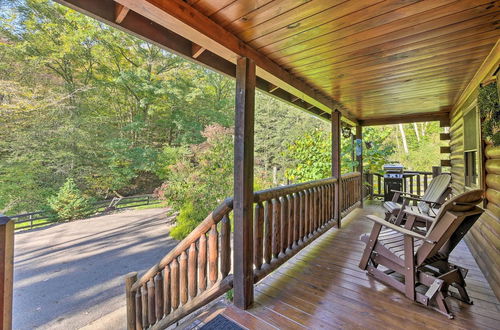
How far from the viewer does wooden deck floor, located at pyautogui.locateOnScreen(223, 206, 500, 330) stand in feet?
5.39

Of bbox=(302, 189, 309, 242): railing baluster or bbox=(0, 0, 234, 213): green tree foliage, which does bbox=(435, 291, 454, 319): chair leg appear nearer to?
bbox=(302, 189, 309, 242): railing baluster

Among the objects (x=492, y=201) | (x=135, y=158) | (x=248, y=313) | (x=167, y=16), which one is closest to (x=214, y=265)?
(x=248, y=313)

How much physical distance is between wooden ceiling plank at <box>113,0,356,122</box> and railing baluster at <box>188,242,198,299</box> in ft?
5.59

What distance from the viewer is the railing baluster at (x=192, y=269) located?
2047 millimetres

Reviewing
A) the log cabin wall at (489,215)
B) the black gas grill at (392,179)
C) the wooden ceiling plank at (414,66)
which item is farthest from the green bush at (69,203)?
the log cabin wall at (489,215)

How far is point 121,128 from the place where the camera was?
12031mm

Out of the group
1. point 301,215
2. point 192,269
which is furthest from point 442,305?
point 192,269

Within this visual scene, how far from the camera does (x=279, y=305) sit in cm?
187

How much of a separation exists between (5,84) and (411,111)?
40.6 ft

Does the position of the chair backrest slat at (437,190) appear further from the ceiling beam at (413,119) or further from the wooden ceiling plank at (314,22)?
the wooden ceiling plank at (314,22)

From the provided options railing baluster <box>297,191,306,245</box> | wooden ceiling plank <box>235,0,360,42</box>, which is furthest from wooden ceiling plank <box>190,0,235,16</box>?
railing baluster <box>297,191,306,245</box>

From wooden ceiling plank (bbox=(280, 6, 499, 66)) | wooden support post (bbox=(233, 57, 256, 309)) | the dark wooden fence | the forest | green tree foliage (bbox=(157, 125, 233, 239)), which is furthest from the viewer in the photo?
the dark wooden fence

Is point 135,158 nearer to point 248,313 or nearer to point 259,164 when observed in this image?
point 259,164

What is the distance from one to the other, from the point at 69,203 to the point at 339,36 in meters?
12.1
